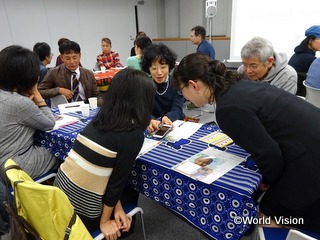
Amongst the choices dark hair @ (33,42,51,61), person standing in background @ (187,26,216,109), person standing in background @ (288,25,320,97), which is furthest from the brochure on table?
person standing in background @ (187,26,216,109)

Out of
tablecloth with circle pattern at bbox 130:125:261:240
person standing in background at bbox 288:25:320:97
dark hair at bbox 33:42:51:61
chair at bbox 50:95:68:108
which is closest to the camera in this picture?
tablecloth with circle pattern at bbox 130:125:261:240

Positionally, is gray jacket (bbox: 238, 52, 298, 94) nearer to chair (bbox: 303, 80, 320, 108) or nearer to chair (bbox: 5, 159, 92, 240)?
chair (bbox: 303, 80, 320, 108)

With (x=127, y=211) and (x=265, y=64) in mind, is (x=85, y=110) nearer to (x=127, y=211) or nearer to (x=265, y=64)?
(x=127, y=211)

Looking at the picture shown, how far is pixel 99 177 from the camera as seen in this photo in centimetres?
102

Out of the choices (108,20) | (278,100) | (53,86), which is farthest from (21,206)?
(108,20)

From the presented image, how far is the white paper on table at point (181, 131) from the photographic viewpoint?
1419mm

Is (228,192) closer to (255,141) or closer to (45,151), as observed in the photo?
(255,141)

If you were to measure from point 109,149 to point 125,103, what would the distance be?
0.20 meters

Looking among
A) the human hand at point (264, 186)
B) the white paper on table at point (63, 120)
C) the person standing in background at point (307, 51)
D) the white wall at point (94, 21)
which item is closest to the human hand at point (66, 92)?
the white paper on table at point (63, 120)

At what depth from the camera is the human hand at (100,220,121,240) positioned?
3.61 ft

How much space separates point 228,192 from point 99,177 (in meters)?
0.52

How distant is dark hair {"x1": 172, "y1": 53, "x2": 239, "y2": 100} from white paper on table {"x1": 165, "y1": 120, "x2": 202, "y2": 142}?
385 millimetres

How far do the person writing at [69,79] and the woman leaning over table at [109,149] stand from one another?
5.16ft

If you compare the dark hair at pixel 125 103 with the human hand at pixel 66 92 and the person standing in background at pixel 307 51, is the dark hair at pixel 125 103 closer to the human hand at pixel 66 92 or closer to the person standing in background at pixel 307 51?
the human hand at pixel 66 92
